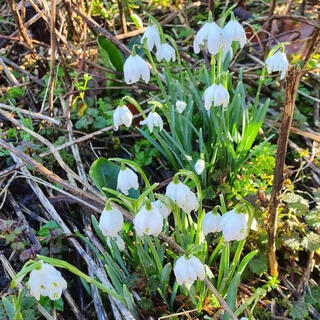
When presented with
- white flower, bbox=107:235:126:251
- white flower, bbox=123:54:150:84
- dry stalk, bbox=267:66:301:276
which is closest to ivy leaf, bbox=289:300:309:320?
dry stalk, bbox=267:66:301:276

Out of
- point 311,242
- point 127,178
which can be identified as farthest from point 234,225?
point 311,242

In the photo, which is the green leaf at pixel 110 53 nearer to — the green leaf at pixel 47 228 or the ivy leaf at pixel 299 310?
the green leaf at pixel 47 228

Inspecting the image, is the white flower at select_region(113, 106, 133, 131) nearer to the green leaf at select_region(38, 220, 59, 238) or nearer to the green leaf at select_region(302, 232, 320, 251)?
the green leaf at select_region(38, 220, 59, 238)

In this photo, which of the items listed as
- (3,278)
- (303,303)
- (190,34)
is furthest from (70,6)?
(303,303)

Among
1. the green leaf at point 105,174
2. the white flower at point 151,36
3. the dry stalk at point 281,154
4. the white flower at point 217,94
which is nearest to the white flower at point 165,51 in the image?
the white flower at point 151,36

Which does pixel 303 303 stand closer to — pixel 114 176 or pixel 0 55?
pixel 114 176

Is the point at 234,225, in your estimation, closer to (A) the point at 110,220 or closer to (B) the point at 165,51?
(A) the point at 110,220
